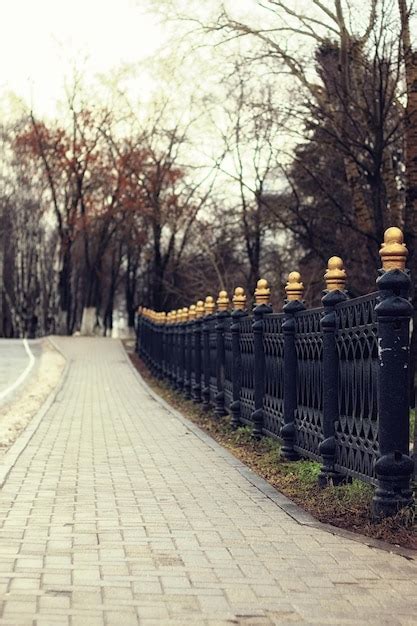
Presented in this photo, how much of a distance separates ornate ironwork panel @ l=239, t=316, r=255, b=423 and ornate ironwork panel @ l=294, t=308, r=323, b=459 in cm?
253

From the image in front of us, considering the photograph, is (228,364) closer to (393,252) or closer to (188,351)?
(188,351)

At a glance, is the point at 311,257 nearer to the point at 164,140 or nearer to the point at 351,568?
the point at 164,140

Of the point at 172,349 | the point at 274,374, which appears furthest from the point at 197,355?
the point at 274,374

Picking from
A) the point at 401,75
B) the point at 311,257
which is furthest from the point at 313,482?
the point at 311,257

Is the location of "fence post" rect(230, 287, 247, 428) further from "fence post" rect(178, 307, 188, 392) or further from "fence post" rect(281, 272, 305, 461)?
"fence post" rect(178, 307, 188, 392)

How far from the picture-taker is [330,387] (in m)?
8.45

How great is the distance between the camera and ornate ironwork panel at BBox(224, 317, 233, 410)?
14758mm

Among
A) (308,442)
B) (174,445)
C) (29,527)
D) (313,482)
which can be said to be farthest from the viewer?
(174,445)

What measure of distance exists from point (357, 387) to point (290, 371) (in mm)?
2419

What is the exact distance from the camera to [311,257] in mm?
31578

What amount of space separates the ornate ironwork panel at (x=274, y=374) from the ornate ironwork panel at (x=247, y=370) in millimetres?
737

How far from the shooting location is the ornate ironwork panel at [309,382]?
9.07 meters

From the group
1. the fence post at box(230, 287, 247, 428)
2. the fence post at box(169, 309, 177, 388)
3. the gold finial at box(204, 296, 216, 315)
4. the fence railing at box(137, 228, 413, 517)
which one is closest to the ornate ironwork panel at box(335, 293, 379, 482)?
the fence railing at box(137, 228, 413, 517)

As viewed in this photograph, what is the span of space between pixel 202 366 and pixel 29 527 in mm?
11653
